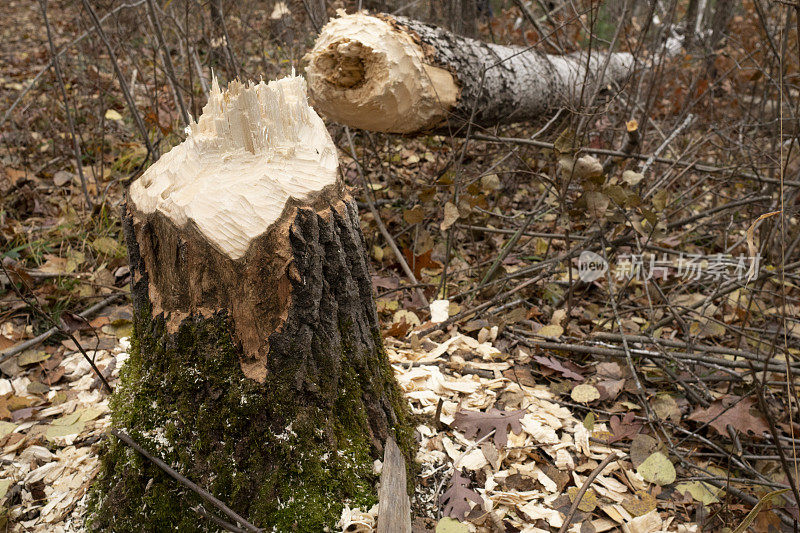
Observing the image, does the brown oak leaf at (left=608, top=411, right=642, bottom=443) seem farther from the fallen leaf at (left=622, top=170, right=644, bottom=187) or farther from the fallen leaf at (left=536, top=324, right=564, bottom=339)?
the fallen leaf at (left=622, top=170, right=644, bottom=187)

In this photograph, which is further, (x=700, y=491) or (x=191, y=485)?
(x=700, y=491)

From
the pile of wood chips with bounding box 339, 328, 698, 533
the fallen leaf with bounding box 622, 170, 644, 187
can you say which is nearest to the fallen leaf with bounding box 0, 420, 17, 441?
the pile of wood chips with bounding box 339, 328, 698, 533

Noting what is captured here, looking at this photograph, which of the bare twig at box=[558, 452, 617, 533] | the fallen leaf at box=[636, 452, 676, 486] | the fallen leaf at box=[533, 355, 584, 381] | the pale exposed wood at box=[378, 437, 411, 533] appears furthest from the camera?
the fallen leaf at box=[533, 355, 584, 381]

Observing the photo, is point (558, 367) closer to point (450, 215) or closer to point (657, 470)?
point (657, 470)

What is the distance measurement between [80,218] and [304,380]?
2645mm

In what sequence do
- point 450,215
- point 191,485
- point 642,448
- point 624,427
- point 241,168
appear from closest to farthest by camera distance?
point 191,485 → point 241,168 → point 642,448 → point 624,427 → point 450,215

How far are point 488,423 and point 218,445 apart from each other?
0.97m

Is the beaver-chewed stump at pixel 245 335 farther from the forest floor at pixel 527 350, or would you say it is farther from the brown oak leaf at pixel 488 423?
the brown oak leaf at pixel 488 423

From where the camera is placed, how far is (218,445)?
1396mm

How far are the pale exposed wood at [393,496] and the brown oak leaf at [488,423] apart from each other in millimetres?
378

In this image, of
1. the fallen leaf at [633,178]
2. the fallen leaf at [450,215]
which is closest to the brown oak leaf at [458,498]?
the fallen leaf at [450,215]

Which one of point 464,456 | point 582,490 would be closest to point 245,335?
A: point 464,456

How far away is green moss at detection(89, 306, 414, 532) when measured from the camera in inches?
54.4

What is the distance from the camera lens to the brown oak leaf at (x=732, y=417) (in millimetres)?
1954
